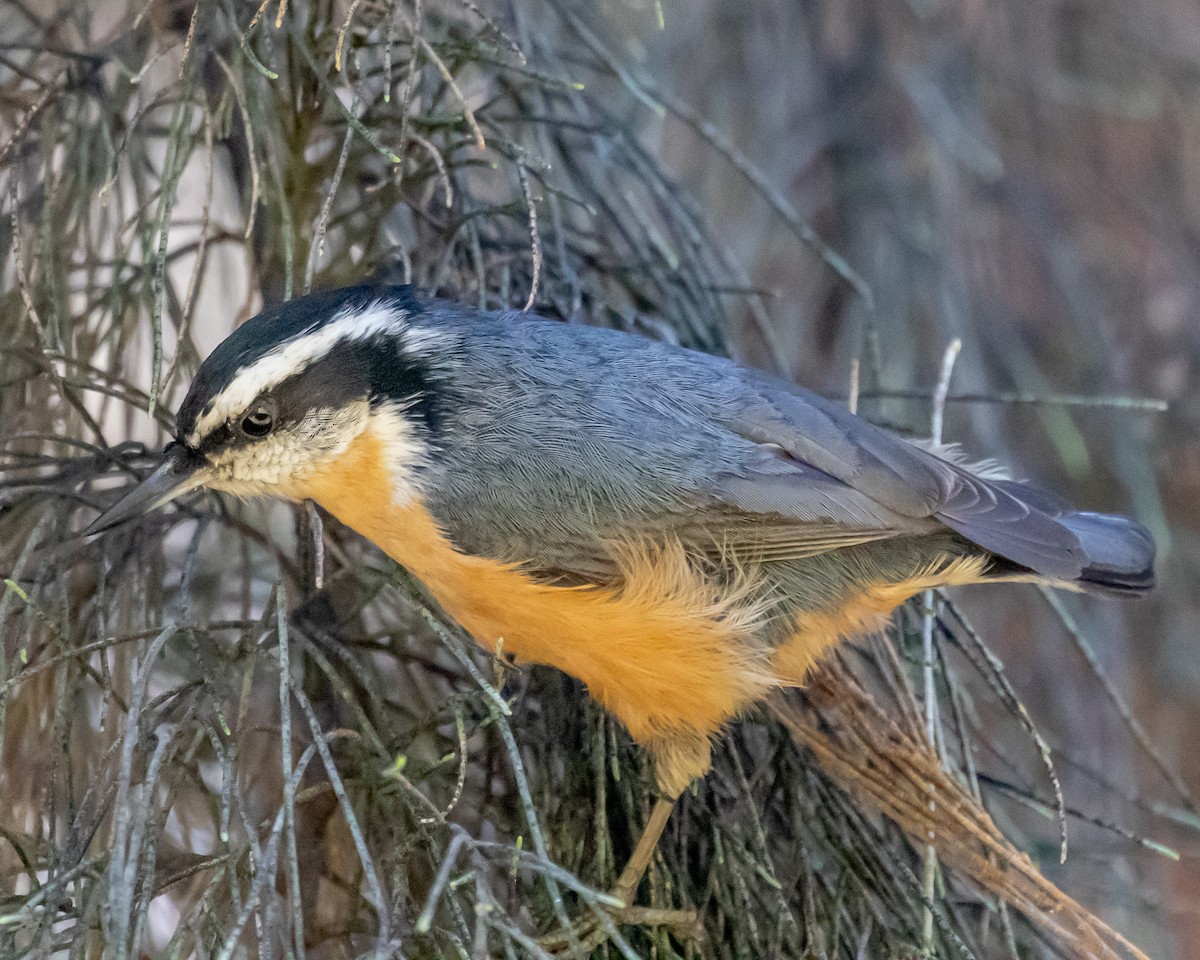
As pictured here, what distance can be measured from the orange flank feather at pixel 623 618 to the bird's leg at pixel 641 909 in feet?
0.23

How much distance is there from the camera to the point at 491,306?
5.36ft

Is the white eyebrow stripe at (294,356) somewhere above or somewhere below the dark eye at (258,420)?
above

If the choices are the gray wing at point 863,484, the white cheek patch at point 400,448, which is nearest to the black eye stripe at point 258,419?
the white cheek patch at point 400,448

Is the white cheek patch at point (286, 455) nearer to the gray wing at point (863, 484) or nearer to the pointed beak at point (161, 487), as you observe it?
the pointed beak at point (161, 487)

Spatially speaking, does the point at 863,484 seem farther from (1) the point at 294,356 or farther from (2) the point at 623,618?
(1) the point at 294,356

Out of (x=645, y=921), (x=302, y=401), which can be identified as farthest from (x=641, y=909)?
(x=302, y=401)

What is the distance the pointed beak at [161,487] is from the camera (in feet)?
4.32

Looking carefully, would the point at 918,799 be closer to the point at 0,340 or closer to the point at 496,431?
the point at 496,431

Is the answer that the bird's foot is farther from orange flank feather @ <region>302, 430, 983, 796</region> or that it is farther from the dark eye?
the dark eye

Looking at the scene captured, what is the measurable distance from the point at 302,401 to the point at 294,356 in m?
0.07

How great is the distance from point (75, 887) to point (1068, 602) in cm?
214

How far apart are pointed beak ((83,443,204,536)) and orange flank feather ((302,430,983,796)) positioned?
0.13m

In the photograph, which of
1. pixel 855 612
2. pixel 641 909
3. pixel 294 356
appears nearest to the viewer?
pixel 641 909

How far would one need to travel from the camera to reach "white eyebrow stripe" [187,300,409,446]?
4.50ft
